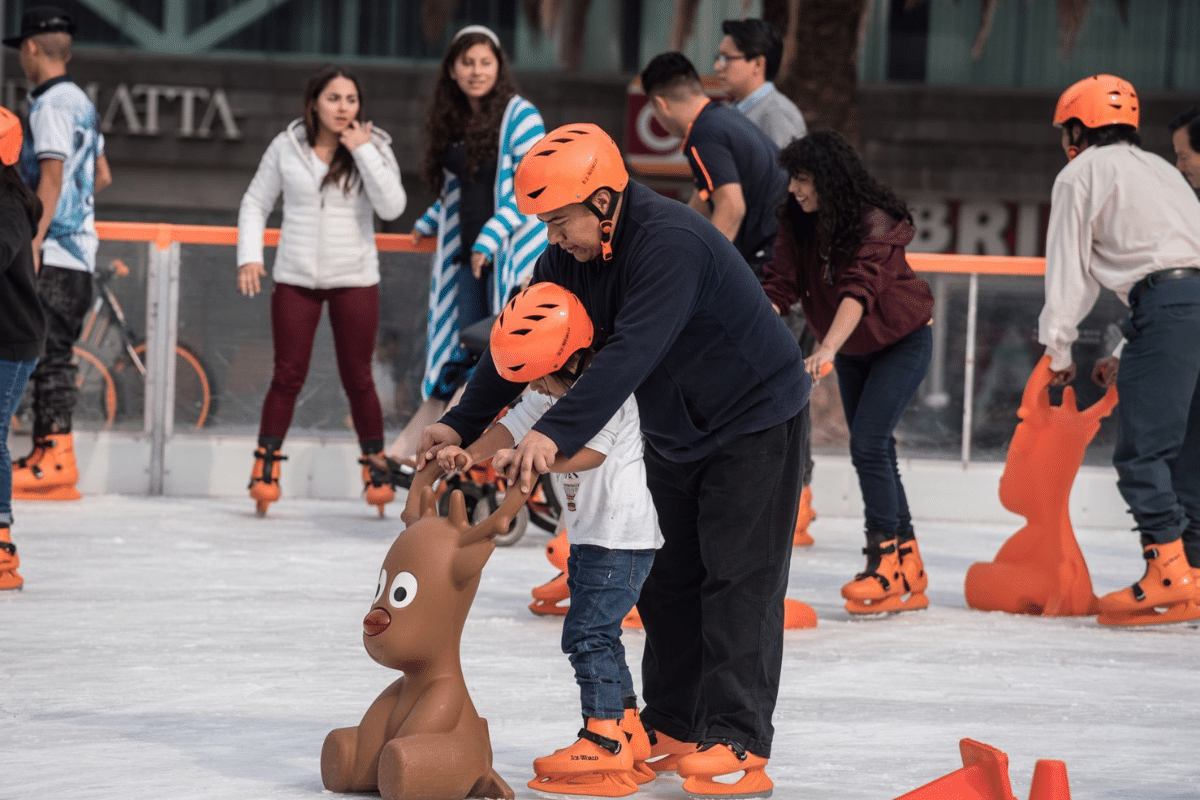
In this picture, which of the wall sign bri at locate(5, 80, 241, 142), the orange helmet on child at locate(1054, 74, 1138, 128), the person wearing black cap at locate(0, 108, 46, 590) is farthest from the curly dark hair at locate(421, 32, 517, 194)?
the wall sign bri at locate(5, 80, 241, 142)

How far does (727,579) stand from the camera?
3.51 m

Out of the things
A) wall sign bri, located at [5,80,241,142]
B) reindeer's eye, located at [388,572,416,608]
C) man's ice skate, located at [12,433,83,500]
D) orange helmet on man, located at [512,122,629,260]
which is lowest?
man's ice skate, located at [12,433,83,500]

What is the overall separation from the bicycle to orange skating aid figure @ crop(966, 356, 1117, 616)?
13.4 feet

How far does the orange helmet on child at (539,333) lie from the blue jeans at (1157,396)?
278 cm

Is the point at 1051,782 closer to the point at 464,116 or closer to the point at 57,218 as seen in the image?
the point at 464,116

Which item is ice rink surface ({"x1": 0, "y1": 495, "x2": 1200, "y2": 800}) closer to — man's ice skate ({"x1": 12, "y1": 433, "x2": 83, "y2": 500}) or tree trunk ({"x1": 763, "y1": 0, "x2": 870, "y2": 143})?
man's ice skate ({"x1": 12, "y1": 433, "x2": 83, "y2": 500})

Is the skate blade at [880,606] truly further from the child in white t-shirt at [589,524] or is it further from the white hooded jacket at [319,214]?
the white hooded jacket at [319,214]

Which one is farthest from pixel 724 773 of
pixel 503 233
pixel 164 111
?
pixel 164 111

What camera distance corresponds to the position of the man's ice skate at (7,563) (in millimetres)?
5520

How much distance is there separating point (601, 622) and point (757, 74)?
12.8 feet

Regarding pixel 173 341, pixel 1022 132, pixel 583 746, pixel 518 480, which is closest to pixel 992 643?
pixel 583 746

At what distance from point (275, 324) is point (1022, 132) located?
12922 millimetres

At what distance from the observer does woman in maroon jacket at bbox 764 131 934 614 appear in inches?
214

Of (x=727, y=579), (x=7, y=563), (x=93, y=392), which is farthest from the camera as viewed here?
(x=93, y=392)
